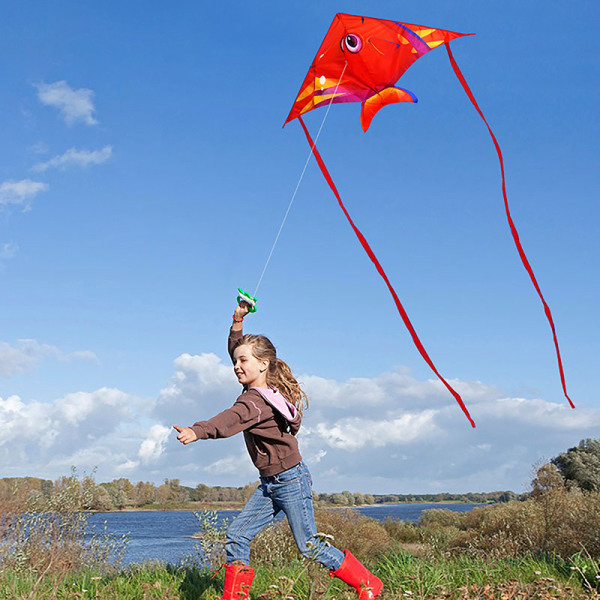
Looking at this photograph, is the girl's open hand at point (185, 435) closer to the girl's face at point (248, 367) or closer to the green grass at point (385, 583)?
the girl's face at point (248, 367)

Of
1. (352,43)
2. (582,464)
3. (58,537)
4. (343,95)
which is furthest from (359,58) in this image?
(582,464)

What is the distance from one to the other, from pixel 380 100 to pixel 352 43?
84cm

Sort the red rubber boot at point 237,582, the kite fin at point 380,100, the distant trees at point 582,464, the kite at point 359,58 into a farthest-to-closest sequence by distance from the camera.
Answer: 1. the distant trees at point 582,464
2. the kite fin at point 380,100
3. the kite at point 359,58
4. the red rubber boot at point 237,582

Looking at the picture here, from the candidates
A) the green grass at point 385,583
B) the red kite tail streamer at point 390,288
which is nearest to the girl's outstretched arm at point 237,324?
the red kite tail streamer at point 390,288

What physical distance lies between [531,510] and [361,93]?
38.4 feet

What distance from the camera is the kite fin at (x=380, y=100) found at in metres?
6.57

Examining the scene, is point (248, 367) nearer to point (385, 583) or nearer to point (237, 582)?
point (237, 582)

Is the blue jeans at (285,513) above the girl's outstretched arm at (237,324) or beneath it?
beneath

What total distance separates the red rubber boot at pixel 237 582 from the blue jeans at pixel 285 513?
0.07m

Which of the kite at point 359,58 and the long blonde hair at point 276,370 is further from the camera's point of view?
the kite at point 359,58

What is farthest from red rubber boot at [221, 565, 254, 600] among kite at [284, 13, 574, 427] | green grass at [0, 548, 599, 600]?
kite at [284, 13, 574, 427]

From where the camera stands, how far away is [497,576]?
485 cm

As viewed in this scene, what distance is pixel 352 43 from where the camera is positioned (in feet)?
19.4

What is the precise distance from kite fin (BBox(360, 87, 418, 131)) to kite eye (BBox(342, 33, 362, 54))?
70 cm
